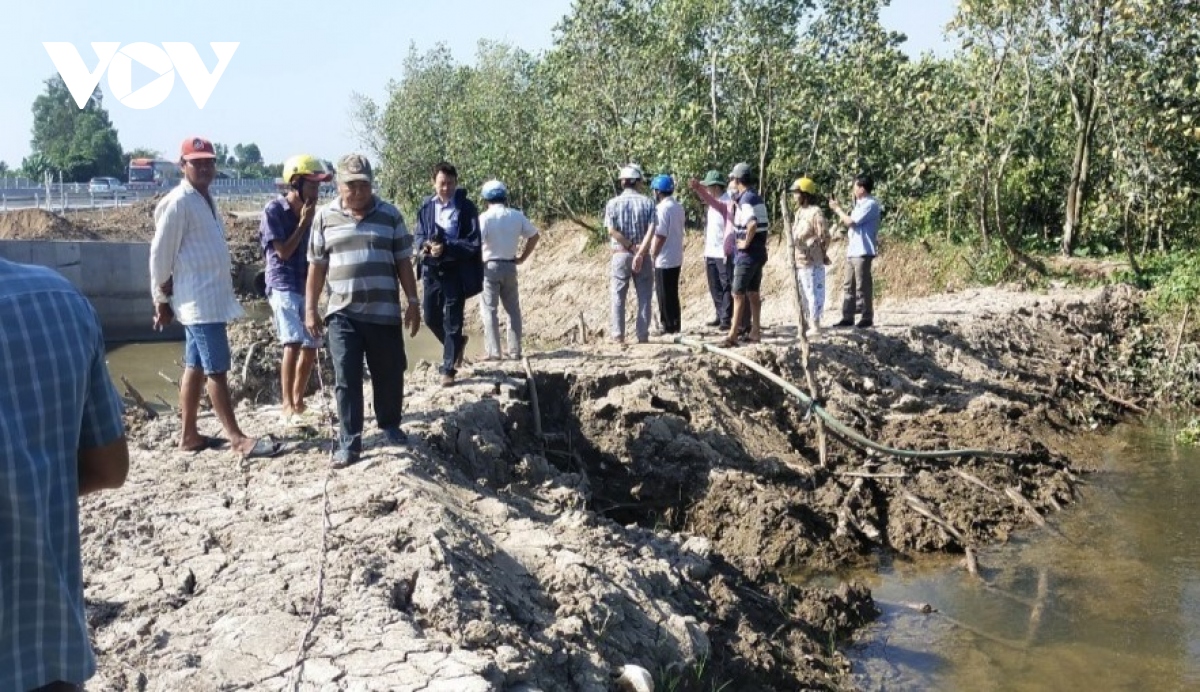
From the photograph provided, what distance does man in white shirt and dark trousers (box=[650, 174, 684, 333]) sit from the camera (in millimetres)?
10953

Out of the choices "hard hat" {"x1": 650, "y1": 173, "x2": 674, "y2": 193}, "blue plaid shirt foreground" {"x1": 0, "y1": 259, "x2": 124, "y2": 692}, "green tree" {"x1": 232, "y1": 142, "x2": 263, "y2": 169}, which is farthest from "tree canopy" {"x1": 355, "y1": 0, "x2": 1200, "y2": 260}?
"green tree" {"x1": 232, "y1": 142, "x2": 263, "y2": 169}

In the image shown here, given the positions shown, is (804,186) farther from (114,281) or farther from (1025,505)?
(114,281)

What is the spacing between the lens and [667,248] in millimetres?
11250

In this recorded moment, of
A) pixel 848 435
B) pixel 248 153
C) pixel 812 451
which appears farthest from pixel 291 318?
pixel 248 153

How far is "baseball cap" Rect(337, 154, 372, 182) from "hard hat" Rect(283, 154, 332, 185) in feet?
2.46

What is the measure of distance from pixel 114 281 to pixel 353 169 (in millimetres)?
20647

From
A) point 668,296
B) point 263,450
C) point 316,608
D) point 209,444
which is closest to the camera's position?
point 316,608

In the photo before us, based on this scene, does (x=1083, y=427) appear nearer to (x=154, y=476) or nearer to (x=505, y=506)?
(x=505, y=506)

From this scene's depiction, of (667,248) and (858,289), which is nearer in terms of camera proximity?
(667,248)

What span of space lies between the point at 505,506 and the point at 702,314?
49.3 feet

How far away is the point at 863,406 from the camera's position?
35.2 feet

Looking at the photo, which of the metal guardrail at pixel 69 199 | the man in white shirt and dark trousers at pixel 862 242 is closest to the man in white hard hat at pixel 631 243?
the man in white shirt and dark trousers at pixel 862 242

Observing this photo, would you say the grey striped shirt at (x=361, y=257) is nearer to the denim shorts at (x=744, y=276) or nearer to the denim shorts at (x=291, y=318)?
A: the denim shorts at (x=291, y=318)

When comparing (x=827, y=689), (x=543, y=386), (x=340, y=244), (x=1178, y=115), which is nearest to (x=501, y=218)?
(x=543, y=386)
